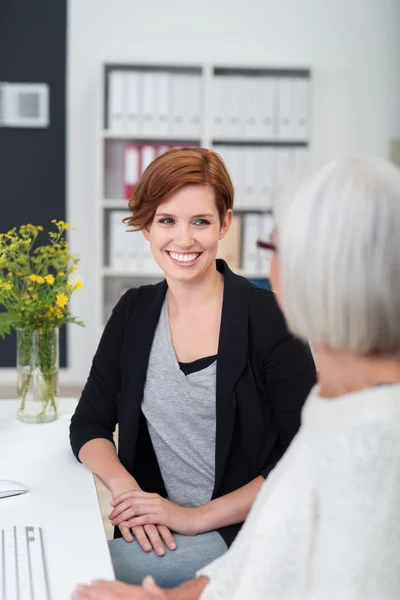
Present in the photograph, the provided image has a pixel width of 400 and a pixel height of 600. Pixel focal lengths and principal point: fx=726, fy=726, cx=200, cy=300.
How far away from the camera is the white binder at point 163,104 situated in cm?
442

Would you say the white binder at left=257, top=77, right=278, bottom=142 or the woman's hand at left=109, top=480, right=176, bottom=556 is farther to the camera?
the white binder at left=257, top=77, right=278, bottom=142

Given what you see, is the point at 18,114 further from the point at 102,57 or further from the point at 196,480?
the point at 196,480

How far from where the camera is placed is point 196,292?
5.21ft

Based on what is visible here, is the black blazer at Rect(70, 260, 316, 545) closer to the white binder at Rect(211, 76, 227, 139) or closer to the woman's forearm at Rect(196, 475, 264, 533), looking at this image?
the woman's forearm at Rect(196, 475, 264, 533)

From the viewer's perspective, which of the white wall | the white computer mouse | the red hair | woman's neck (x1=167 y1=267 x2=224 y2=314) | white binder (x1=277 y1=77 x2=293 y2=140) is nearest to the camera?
the white computer mouse

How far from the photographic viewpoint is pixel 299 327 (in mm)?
796

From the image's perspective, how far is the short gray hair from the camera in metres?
0.73

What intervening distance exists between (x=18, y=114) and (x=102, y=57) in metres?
0.66

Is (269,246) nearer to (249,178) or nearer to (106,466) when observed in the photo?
(106,466)

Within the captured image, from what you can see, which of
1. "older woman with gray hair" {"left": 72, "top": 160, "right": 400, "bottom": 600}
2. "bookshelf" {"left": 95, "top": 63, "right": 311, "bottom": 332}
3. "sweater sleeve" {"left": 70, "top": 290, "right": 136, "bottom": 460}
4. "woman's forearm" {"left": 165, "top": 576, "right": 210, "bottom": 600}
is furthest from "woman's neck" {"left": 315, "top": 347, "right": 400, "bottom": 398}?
"bookshelf" {"left": 95, "top": 63, "right": 311, "bottom": 332}

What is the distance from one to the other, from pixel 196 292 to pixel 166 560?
22.4 inches

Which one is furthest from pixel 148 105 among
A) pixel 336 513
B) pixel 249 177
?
pixel 336 513

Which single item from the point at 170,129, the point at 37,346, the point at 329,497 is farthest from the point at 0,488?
the point at 170,129

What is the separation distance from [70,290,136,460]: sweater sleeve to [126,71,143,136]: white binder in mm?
3005
